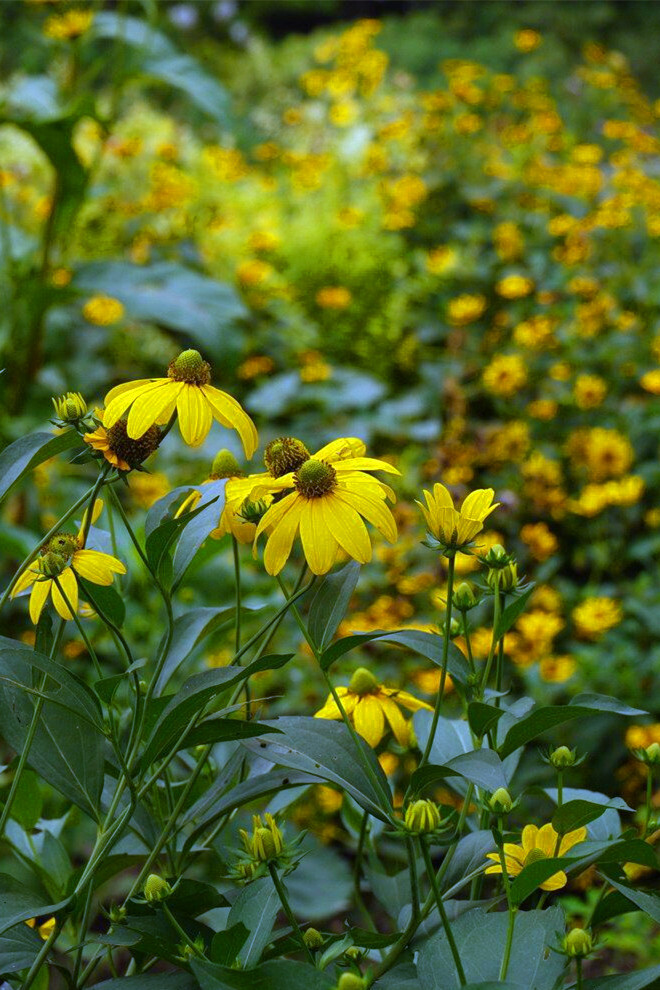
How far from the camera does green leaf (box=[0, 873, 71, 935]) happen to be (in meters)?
0.54

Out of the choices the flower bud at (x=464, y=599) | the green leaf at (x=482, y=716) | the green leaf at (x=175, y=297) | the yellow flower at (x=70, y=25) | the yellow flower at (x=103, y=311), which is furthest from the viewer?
the yellow flower at (x=103, y=311)

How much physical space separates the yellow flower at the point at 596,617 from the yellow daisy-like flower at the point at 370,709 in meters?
0.97

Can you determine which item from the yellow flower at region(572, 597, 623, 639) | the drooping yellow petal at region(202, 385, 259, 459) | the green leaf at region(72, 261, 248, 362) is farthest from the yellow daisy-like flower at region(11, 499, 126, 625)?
the green leaf at region(72, 261, 248, 362)

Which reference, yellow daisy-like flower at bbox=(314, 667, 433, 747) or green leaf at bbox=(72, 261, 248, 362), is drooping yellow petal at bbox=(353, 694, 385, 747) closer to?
yellow daisy-like flower at bbox=(314, 667, 433, 747)

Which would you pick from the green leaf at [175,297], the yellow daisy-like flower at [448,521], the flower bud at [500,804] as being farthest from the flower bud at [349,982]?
the green leaf at [175,297]

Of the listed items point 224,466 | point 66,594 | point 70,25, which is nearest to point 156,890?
point 66,594

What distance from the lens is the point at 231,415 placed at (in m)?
0.63

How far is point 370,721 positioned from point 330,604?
0.09 meters

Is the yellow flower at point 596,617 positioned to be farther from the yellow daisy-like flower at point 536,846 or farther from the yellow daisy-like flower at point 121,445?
the yellow daisy-like flower at point 121,445

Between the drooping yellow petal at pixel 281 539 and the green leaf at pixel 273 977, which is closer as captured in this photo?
the green leaf at pixel 273 977

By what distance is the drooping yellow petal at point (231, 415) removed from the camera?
0.63 metres

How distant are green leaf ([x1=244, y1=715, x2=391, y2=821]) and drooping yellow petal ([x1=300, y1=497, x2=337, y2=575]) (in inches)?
3.6

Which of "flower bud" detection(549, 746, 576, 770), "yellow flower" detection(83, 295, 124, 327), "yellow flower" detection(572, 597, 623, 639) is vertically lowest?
"yellow flower" detection(572, 597, 623, 639)

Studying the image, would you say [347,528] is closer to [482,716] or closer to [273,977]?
[482,716]
